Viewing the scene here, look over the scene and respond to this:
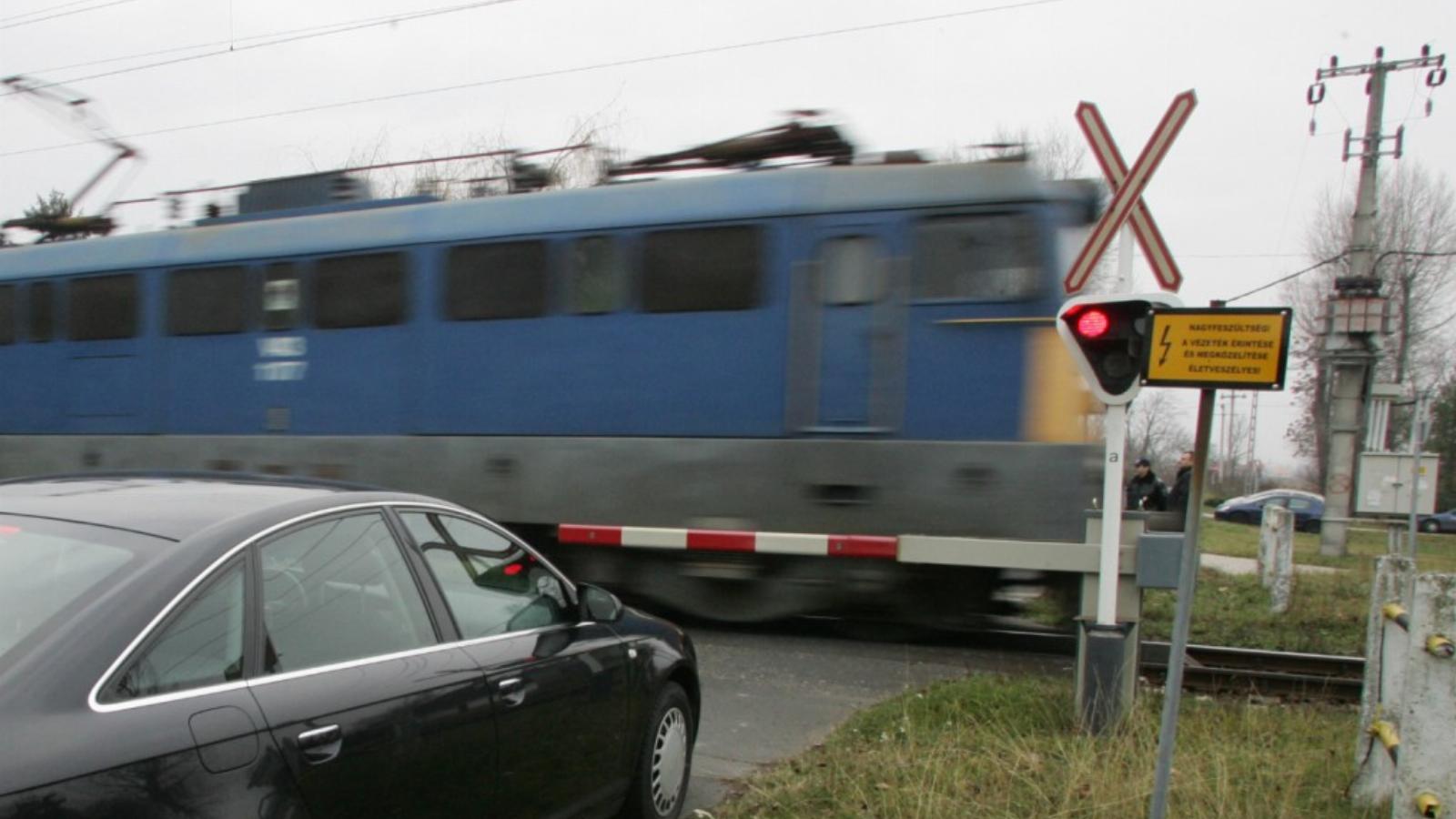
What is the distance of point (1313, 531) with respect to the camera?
39125 mm

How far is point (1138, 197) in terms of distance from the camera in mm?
5785

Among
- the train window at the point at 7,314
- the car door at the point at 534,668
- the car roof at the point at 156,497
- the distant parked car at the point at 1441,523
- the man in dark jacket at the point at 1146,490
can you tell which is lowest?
the distant parked car at the point at 1441,523

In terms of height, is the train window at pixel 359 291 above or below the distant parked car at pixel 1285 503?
above

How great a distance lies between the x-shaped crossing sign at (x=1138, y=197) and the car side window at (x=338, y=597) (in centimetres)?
382

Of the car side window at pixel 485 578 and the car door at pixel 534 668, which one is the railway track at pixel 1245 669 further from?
the car side window at pixel 485 578

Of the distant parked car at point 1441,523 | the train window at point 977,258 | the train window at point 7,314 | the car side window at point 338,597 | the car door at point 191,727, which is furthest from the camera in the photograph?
the distant parked car at point 1441,523

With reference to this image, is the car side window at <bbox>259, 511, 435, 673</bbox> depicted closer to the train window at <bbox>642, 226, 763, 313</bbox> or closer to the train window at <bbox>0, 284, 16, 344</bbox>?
the train window at <bbox>642, 226, 763, 313</bbox>

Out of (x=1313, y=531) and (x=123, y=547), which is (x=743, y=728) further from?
(x=1313, y=531)

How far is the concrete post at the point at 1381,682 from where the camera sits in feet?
16.3

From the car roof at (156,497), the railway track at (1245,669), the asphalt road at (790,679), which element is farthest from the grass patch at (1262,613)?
the car roof at (156,497)

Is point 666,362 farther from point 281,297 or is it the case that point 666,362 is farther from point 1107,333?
point 1107,333

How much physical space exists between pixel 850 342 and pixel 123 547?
643cm

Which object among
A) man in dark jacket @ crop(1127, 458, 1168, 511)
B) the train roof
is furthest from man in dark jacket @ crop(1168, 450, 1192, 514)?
the train roof

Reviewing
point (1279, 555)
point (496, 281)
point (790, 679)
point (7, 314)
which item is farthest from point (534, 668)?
point (7, 314)
